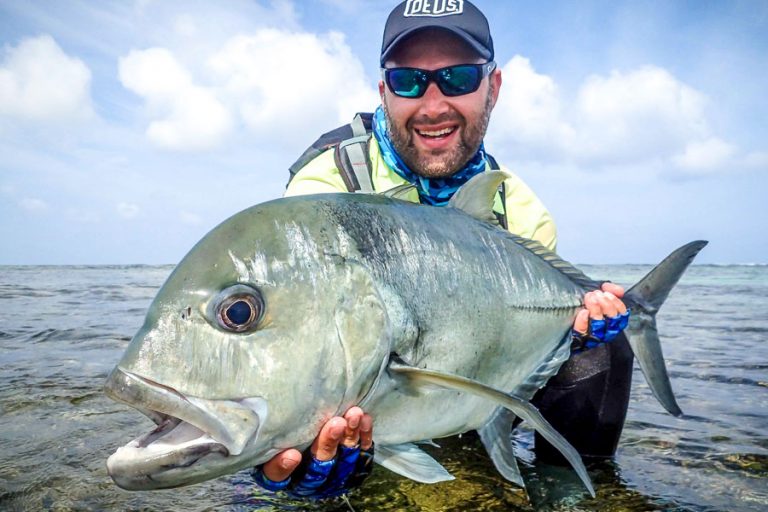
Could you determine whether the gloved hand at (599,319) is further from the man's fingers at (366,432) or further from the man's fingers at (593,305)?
the man's fingers at (366,432)

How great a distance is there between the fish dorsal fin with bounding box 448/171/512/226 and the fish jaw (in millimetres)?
1301

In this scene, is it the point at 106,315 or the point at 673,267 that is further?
the point at 106,315

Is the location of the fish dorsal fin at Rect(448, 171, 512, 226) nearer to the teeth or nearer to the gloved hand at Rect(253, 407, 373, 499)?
the gloved hand at Rect(253, 407, 373, 499)

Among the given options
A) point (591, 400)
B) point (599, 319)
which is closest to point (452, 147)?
point (599, 319)

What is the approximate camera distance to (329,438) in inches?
74.4

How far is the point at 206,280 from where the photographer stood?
5.83 ft

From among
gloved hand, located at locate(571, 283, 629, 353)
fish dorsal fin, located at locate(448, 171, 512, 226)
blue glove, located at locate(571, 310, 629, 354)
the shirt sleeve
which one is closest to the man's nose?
the shirt sleeve

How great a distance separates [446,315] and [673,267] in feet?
5.11

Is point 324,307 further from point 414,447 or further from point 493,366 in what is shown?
point 493,366

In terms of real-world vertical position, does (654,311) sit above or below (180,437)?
above

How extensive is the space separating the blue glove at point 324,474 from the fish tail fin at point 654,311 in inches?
63.6

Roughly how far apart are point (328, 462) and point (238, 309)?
67 cm

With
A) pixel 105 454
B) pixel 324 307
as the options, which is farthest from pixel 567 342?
pixel 105 454

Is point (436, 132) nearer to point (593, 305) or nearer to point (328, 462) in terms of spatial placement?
point (593, 305)
